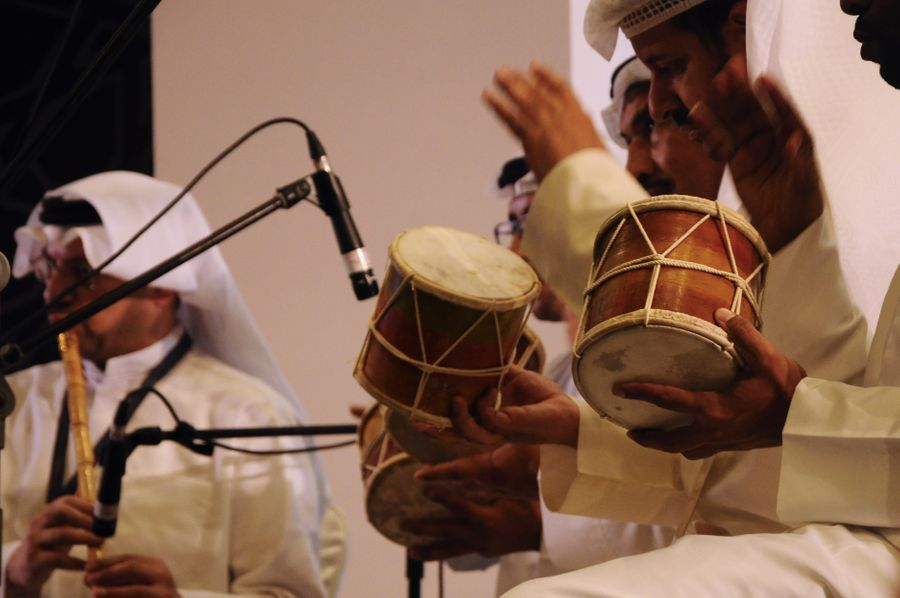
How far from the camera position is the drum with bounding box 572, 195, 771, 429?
1.77 meters

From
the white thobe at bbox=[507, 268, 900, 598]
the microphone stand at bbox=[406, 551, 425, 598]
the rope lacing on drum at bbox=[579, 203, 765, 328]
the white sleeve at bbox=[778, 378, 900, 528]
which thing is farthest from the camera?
the microphone stand at bbox=[406, 551, 425, 598]

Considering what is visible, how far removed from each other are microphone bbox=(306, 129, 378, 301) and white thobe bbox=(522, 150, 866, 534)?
36cm

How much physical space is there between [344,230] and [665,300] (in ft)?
3.56

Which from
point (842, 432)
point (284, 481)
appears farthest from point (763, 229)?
point (284, 481)

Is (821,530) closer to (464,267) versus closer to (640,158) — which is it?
(464,267)

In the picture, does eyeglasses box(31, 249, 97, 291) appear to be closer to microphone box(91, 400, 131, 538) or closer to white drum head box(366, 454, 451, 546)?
microphone box(91, 400, 131, 538)

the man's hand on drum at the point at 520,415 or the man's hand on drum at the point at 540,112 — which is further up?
the man's hand on drum at the point at 540,112

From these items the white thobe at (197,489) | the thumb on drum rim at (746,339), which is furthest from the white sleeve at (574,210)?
the white thobe at (197,489)

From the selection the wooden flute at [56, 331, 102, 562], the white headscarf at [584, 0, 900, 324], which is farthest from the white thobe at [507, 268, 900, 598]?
the wooden flute at [56, 331, 102, 562]

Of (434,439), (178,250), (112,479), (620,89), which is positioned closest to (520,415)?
(434,439)

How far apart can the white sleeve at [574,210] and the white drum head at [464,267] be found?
7cm

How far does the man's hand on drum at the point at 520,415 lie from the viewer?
2.42 metres

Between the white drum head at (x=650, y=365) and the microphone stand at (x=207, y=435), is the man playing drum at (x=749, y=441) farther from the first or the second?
the microphone stand at (x=207, y=435)

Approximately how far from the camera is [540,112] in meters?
2.48
